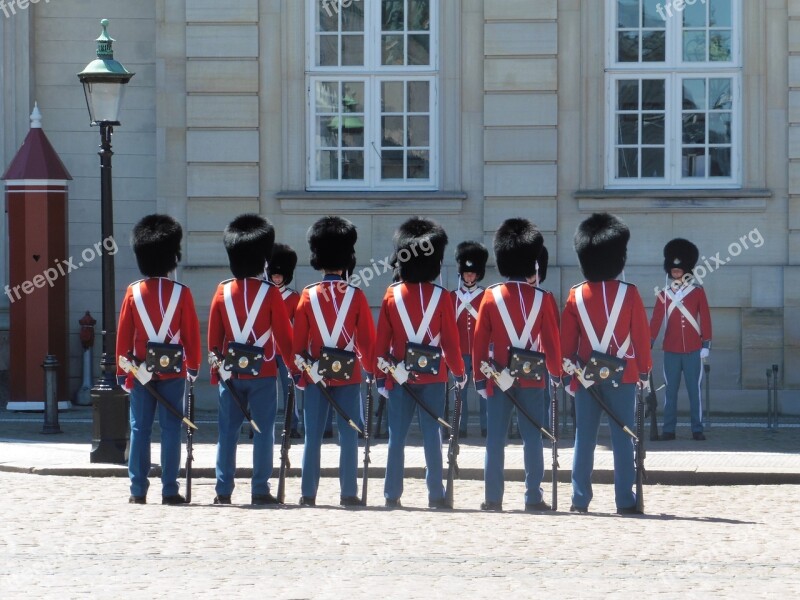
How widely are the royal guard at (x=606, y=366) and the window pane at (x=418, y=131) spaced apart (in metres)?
6.56

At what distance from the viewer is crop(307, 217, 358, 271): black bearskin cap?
34.4 ft

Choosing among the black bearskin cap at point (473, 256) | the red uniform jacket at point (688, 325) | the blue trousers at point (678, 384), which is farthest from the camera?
the black bearskin cap at point (473, 256)

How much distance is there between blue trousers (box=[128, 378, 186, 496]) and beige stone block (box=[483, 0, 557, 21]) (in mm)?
6771

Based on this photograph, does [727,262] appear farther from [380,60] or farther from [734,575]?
[734,575]

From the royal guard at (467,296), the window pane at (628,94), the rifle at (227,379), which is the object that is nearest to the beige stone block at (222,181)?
the royal guard at (467,296)

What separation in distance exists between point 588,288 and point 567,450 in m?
3.08

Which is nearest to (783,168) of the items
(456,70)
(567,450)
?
(456,70)

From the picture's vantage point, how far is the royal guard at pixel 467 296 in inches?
539

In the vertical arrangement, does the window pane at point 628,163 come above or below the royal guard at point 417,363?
above

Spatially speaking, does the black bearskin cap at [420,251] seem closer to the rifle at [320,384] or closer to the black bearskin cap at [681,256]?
the rifle at [320,384]

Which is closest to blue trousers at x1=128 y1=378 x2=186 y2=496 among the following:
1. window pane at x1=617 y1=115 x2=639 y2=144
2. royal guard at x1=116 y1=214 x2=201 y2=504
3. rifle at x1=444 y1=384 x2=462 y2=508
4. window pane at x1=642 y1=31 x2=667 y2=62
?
royal guard at x1=116 y1=214 x2=201 y2=504

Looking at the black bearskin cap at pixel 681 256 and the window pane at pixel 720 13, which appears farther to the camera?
the window pane at pixel 720 13

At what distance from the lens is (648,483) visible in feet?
38.3

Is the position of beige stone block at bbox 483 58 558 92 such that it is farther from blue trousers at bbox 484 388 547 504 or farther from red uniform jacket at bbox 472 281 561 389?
blue trousers at bbox 484 388 547 504
